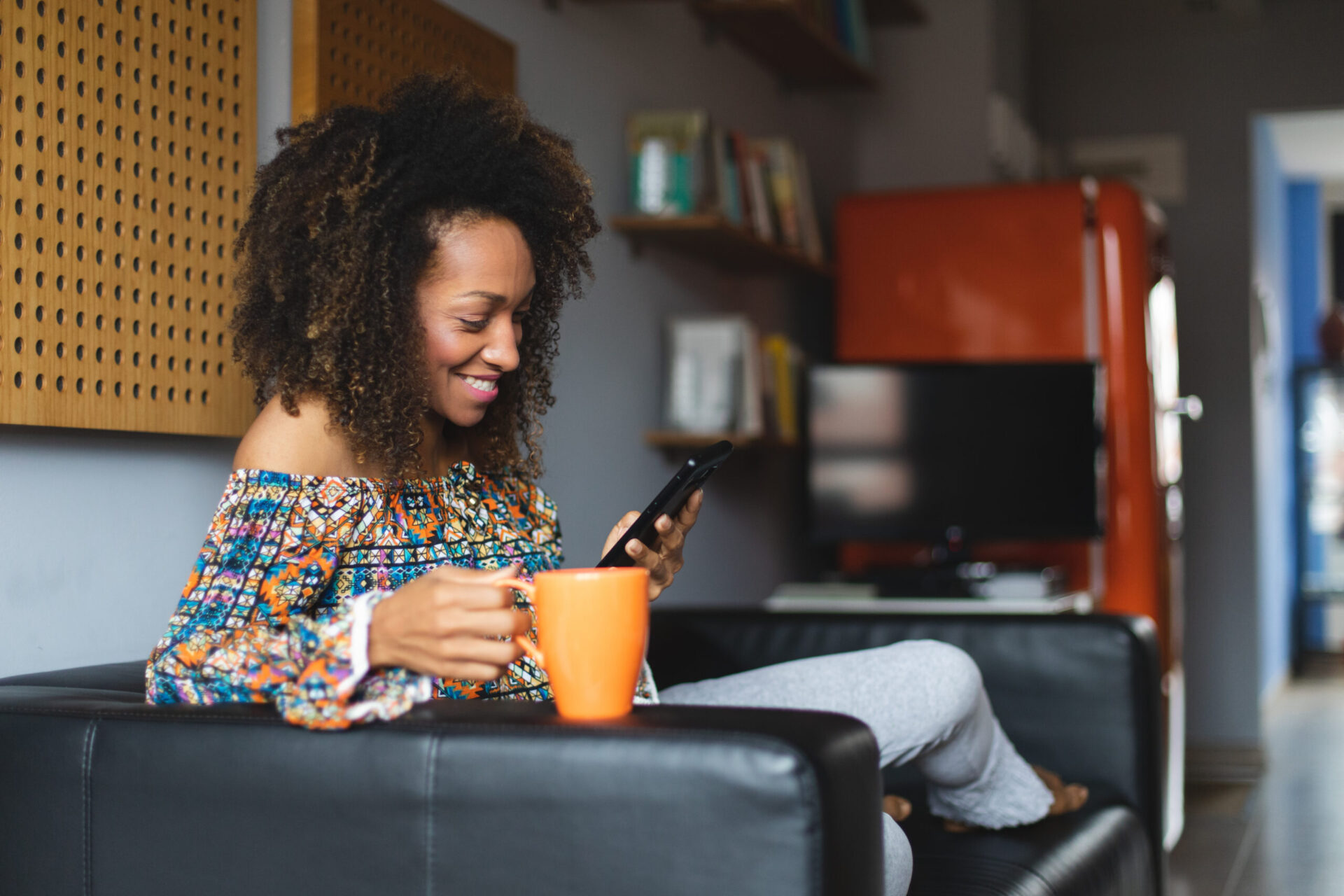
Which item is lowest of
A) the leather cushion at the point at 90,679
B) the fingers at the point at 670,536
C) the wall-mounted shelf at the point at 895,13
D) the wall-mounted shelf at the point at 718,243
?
the leather cushion at the point at 90,679

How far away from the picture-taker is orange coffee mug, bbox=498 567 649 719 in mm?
947

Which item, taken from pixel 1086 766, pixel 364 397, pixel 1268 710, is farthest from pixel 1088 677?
pixel 1268 710

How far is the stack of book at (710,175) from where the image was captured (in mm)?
2592

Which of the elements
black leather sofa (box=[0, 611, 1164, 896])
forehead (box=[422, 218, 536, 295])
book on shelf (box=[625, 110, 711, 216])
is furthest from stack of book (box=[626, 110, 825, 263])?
black leather sofa (box=[0, 611, 1164, 896])

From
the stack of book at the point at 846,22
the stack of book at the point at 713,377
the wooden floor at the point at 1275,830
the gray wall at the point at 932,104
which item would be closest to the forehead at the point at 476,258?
the stack of book at the point at 713,377

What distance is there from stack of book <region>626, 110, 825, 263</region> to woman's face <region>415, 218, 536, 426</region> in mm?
1213

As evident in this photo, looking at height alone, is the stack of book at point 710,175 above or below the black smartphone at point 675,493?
above

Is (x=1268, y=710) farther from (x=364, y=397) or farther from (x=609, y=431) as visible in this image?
(x=364, y=397)

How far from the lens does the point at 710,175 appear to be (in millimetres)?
2697

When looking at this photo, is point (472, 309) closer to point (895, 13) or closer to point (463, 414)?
point (463, 414)

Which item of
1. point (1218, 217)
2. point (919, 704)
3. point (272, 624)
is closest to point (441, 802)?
point (272, 624)

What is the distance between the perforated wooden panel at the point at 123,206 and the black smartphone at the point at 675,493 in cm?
61

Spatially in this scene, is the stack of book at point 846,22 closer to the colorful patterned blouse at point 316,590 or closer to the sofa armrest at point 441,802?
the colorful patterned blouse at point 316,590

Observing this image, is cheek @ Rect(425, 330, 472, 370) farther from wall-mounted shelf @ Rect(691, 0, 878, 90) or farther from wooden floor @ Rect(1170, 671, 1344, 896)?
wooden floor @ Rect(1170, 671, 1344, 896)
